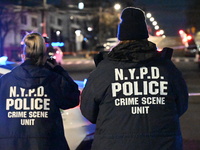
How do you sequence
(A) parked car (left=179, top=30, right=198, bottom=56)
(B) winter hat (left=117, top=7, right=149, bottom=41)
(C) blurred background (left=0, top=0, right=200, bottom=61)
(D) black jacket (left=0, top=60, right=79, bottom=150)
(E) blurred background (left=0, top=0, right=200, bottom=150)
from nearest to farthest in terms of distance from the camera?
1. (B) winter hat (left=117, top=7, right=149, bottom=41)
2. (D) black jacket (left=0, top=60, right=79, bottom=150)
3. (E) blurred background (left=0, top=0, right=200, bottom=150)
4. (A) parked car (left=179, top=30, right=198, bottom=56)
5. (C) blurred background (left=0, top=0, right=200, bottom=61)

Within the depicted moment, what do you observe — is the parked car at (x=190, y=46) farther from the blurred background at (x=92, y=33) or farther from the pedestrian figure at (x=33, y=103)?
the pedestrian figure at (x=33, y=103)

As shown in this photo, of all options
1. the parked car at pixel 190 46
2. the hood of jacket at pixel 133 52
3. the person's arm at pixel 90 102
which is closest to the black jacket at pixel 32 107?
the person's arm at pixel 90 102

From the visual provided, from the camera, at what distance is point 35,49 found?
2.60m

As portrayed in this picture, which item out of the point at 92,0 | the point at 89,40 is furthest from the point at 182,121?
the point at 89,40

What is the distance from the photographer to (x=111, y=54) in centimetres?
218

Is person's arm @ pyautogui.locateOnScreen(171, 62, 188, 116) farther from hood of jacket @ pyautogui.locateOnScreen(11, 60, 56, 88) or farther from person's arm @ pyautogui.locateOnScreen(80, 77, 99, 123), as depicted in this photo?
hood of jacket @ pyautogui.locateOnScreen(11, 60, 56, 88)

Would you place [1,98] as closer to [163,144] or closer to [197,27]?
[163,144]

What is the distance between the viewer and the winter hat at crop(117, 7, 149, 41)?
7.18 feet

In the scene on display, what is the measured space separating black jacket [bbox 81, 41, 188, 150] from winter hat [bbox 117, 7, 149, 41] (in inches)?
2.2

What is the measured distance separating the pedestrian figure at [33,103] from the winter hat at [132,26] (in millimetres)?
644

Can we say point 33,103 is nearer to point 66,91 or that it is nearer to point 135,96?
point 66,91

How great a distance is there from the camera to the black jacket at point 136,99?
207cm

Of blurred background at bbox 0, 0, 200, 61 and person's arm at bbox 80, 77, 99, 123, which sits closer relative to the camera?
person's arm at bbox 80, 77, 99, 123

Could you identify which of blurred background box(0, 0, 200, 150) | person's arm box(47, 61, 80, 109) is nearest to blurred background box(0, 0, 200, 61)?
blurred background box(0, 0, 200, 150)
